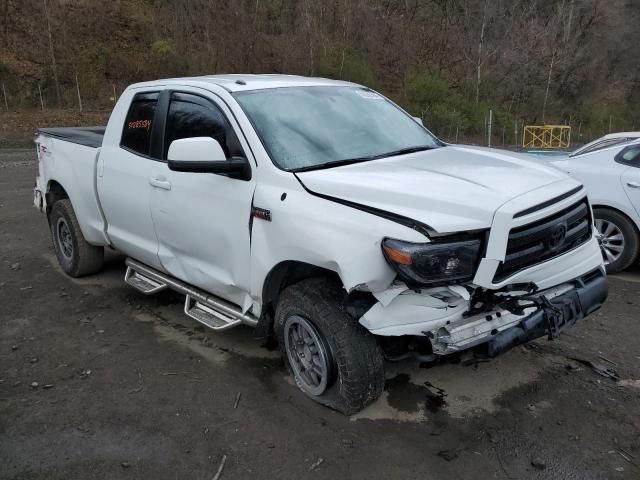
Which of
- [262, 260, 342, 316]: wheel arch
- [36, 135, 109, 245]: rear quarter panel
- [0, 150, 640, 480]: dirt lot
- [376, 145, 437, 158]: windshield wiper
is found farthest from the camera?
[36, 135, 109, 245]: rear quarter panel

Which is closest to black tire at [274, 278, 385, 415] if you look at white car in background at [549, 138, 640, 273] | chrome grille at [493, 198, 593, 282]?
chrome grille at [493, 198, 593, 282]

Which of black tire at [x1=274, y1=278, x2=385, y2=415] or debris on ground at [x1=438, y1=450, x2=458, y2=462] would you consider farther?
black tire at [x1=274, y1=278, x2=385, y2=415]

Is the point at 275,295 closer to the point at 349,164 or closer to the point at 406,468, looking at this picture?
the point at 349,164

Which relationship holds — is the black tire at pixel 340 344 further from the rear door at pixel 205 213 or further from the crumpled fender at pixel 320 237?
the rear door at pixel 205 213

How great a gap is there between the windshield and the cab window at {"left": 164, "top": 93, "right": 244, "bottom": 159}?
0.19 metres

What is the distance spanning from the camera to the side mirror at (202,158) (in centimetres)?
345

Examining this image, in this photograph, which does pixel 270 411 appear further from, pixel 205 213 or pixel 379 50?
pixel 379 50

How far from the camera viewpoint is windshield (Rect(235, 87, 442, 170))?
11.9 ft

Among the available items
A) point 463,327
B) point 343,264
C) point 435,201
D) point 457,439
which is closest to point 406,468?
point 457,439

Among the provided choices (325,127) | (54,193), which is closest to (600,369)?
(325,127)

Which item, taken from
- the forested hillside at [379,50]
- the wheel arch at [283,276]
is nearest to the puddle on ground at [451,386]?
the wheel arch at [283,276]

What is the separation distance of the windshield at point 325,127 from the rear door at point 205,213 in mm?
208

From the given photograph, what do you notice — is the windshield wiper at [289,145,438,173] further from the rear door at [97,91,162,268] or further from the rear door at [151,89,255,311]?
the rear door at [97,91,162,268]

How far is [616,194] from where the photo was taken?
5883mm
